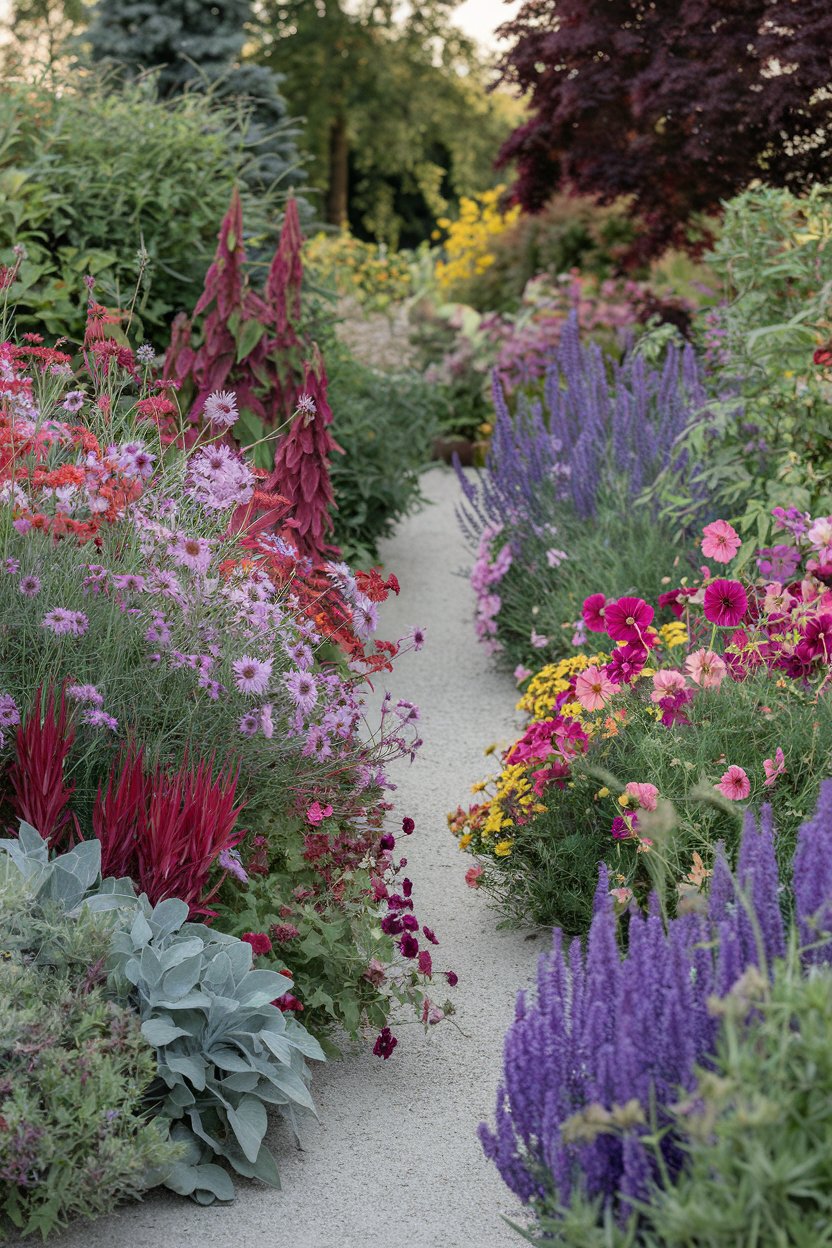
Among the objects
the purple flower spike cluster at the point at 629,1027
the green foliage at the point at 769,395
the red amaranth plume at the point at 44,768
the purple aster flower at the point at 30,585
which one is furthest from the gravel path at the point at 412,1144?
the green foliage at the point at 769,395

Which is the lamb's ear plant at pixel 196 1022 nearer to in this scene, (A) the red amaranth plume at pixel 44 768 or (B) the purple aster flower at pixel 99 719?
(A) the red amaranth plume at pixel 44 768

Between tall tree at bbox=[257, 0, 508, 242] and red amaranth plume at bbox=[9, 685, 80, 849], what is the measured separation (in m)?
17.2

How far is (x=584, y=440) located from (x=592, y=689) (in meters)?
2.29

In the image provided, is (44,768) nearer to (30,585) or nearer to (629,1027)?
(30,585)

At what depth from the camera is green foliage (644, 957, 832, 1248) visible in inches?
59.4

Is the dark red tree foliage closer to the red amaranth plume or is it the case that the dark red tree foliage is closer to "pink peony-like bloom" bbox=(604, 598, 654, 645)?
"pink peony-like bloom" bbox=(604, 598, 654, 645)

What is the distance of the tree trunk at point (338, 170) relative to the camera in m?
19.6

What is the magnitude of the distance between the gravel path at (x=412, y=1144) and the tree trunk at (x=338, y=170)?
16.7 m

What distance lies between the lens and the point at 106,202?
6113mm

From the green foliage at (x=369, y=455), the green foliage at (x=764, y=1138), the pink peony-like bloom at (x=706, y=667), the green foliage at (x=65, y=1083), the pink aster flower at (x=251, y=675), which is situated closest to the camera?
the green foliage at (x=764, y=1138)

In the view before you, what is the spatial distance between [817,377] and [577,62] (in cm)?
425

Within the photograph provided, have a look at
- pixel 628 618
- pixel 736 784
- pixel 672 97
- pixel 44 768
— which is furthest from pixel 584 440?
pixel 44 768

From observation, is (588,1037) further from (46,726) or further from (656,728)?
(656,728)

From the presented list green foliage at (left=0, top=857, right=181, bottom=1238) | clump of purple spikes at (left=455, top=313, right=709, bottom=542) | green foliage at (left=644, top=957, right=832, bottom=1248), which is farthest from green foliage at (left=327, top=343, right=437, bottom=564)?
green foliage at (left=644, top=957, right=832, bottom=1248)
